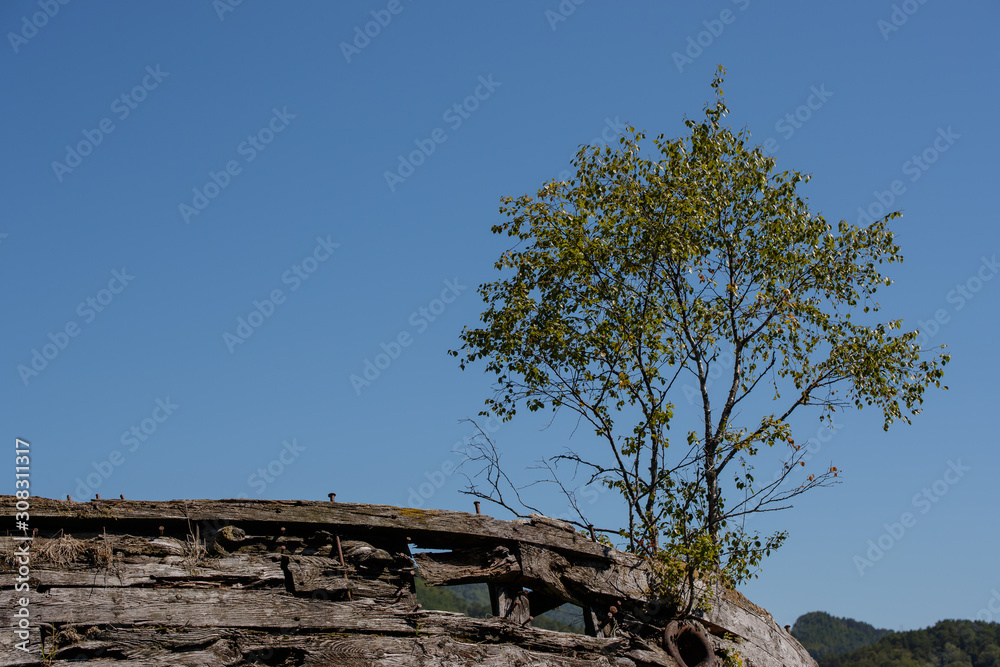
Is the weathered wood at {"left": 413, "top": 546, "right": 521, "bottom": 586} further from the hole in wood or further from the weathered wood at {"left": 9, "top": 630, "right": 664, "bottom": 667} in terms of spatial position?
the hole in wood

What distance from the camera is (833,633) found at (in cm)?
17712

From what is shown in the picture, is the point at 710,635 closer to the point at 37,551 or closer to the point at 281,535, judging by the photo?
the point at 281,535

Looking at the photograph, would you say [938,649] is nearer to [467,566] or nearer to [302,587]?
[467,566]

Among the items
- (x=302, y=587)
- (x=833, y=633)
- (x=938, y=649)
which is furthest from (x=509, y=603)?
(x=833, y=633)

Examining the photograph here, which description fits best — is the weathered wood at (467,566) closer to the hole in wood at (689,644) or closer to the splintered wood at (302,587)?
the splintered wood at (302,587)

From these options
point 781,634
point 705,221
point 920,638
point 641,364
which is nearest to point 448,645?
point 781,634

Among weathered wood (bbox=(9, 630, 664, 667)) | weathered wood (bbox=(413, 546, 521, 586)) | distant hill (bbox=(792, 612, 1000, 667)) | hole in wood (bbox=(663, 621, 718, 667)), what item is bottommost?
hole in wood (bbox=(663, 621, 718, 667))

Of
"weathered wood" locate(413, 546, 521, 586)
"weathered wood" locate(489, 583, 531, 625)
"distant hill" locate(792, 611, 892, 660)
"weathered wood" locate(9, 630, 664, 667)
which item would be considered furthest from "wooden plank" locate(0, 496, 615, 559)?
"distant hill" locate(792, 611, 892, 660)

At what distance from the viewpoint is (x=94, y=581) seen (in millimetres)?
7680

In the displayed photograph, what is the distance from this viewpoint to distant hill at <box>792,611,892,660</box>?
168375 mm

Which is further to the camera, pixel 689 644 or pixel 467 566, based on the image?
pixel 689 644

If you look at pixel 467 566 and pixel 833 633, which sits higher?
pixel 833 633

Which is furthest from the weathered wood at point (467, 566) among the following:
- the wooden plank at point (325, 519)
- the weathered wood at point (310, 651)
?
the weathered wood at point (310, 651)

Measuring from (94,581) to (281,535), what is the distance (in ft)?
5.65
